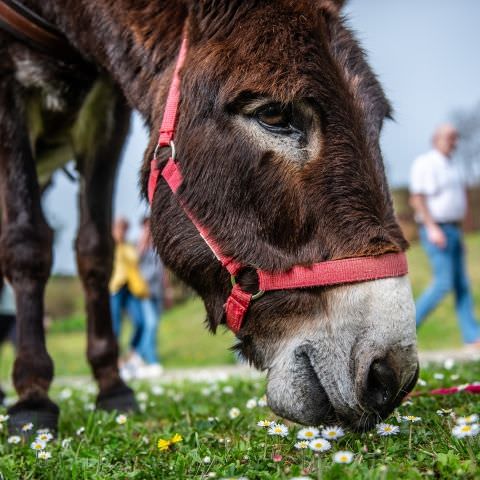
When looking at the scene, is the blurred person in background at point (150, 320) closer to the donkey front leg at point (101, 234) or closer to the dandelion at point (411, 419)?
the donkey front leg at point (101, 234)

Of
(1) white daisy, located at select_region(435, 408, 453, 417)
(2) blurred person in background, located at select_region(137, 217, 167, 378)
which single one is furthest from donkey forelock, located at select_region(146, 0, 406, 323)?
(2) blurred person in background, located at select_region(137, 217, 167, 378)

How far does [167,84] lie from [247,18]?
412 millimetres

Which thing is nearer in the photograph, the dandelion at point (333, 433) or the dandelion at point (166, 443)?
the dandelion at point (333, 433)

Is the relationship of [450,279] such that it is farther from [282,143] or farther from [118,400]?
[282,143]

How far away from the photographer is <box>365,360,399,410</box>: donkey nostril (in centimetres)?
179

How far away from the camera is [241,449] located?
194cm

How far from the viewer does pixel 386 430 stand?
76.1 inches

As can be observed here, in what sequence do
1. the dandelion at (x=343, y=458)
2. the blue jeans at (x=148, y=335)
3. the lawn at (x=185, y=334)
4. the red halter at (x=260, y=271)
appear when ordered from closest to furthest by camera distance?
1. the dandelion at (x=343, y=458)
2. the red halter at (x=260, y=271)
3. the blue jeans at (x=148, y=335)
4. the lawn at (x=185, y=334)

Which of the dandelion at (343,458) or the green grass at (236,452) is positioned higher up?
the dandelion at (343,458)

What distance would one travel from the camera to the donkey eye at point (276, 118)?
2.09m

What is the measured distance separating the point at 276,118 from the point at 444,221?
4606mm

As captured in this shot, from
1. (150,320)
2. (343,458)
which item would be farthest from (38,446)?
(150,320)

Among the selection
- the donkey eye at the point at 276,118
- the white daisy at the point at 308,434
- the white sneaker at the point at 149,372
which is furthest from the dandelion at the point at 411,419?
the white sneaker at the point at 149,372

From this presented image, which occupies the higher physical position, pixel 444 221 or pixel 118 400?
pixel 444 221
